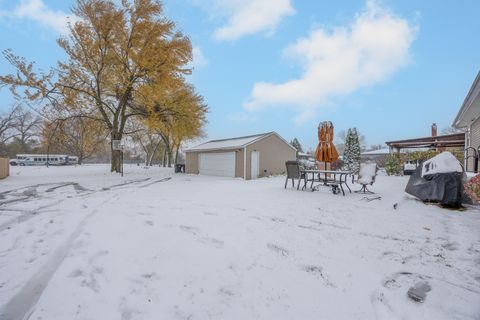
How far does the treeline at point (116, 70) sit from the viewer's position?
1330 cm

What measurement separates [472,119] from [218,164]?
510 inches

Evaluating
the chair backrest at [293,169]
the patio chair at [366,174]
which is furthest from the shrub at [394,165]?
the chair backrest at [293,169]

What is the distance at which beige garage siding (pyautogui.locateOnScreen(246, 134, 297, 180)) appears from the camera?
1524cm

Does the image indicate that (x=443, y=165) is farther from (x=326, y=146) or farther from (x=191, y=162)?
(x=191, y=162)

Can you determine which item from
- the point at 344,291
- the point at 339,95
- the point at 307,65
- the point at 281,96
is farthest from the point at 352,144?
the point at 344,291

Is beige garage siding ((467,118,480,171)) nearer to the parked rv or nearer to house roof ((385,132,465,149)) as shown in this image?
house roof ((385,132,465,149))

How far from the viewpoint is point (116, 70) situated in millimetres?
14320

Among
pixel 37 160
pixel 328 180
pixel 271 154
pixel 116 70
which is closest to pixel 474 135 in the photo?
pixel 328 180

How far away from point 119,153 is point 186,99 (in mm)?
5637

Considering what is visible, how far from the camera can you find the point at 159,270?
2.45 metres

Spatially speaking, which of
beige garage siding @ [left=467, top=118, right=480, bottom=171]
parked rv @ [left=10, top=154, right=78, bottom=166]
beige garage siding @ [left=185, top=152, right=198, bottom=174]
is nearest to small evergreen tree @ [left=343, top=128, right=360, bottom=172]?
beige garage siding @ [left=467, top=118, right=480, bottom=171]

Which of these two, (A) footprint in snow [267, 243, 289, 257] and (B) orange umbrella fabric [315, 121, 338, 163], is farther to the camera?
(B) orange umbrella fabric [315, 121, 338, 163]

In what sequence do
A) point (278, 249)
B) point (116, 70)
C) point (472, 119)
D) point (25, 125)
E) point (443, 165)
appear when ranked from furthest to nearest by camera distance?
point (25, 125) < point (116, 70) < point (472, 119) < point (443, 165) < point (278, 249)

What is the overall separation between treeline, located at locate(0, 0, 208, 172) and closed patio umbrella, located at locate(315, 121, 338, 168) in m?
9.04
